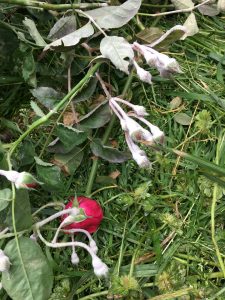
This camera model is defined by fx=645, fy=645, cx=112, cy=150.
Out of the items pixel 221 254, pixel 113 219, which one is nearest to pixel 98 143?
pixel 113 219

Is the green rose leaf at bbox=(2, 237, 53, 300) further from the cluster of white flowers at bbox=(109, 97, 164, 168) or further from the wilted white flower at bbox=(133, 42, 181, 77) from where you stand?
the wilted white flower at bbox=(133, 42, 181, 77)

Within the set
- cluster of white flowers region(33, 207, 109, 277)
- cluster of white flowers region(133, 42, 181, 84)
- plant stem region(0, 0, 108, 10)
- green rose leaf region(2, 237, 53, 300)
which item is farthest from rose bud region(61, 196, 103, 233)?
plant stem region(0, 0, 108, 10)

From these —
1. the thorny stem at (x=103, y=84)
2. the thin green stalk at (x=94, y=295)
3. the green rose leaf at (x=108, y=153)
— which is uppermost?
the thorny stem at (x=103, y=84)

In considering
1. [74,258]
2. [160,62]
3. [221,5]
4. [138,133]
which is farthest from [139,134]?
[221,5]

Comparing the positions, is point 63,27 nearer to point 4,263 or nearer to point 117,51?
point 117,51

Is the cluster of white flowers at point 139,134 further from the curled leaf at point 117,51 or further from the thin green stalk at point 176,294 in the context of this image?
the thin green stalk at point 176,294

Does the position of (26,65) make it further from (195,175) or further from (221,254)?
(221,254)

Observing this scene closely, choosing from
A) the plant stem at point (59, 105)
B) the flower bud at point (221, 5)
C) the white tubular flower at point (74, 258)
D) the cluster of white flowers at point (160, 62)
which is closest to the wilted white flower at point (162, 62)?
the cluster of white flowers at point (160, 62)

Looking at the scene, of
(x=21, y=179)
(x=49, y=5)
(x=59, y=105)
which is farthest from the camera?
(x=49, y=5)
